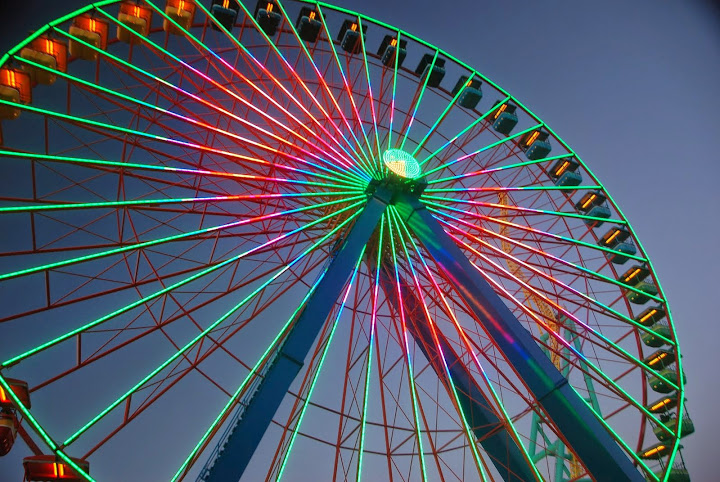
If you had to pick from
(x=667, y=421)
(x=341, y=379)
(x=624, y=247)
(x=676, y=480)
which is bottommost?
(x=676, y=480)

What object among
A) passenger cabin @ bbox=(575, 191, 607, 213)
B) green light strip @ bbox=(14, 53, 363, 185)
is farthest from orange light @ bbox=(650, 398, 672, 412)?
green light strip @ bbox=(14, 53, 363, 185)

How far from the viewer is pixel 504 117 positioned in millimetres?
16859

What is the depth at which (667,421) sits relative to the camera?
13.4 metres

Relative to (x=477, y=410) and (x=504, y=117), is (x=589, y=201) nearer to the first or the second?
(x=504, y=117)

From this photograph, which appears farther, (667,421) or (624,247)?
(624,247)

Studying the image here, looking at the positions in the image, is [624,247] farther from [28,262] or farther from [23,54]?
[28,262]

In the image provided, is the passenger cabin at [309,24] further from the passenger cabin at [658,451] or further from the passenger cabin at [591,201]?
the passenger cabin at [658,451]

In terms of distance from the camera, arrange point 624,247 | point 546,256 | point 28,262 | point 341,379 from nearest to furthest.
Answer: point 546,256 → point 624,247 → point 28,262 → point 341,379

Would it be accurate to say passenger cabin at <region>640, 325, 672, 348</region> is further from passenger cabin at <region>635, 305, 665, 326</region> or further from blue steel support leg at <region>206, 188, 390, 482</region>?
blue steel support leg at <region>206, 188, 390, 482</region>

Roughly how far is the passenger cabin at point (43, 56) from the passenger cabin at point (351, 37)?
7397 millimetres

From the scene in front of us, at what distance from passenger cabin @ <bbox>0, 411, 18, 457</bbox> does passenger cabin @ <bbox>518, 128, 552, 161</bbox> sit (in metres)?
14.5

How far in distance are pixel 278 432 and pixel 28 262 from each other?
14040mm

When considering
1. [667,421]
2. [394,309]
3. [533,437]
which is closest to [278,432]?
Answer: [533,437]

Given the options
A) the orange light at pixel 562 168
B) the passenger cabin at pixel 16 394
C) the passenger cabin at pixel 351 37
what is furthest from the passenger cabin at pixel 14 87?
the orange light at pixel 562 168
